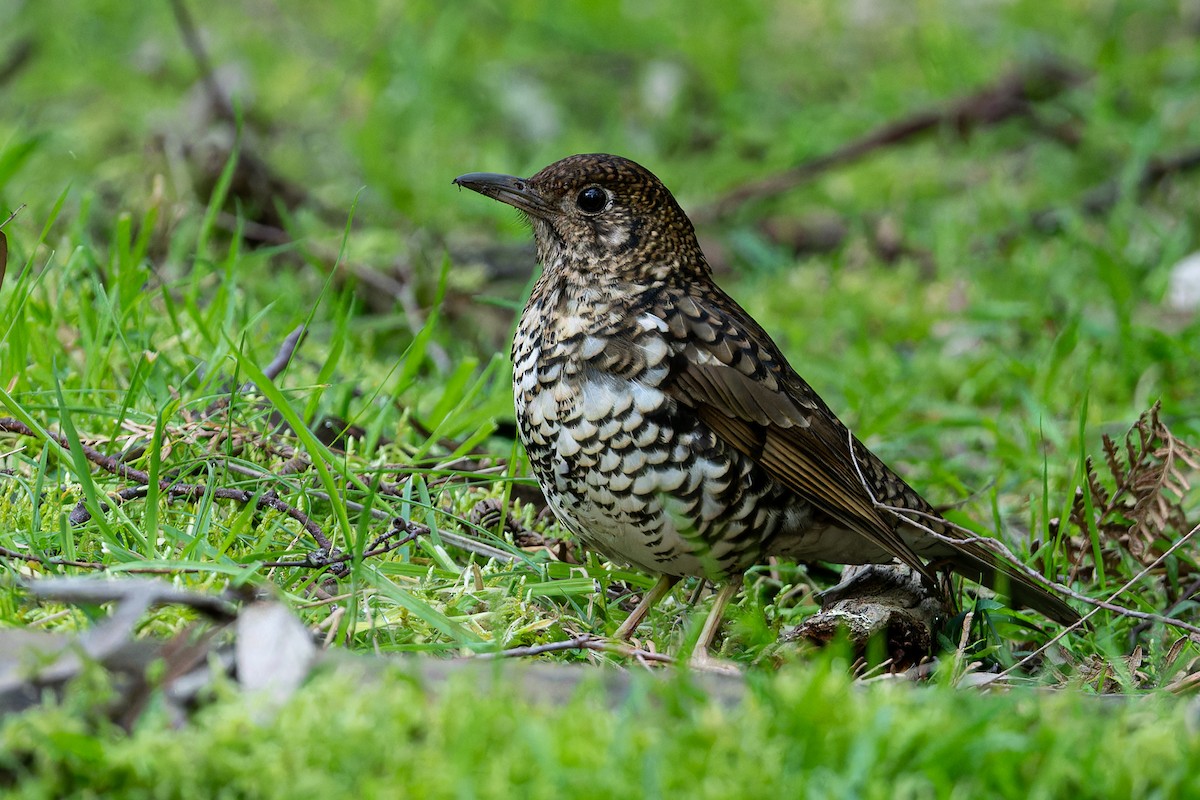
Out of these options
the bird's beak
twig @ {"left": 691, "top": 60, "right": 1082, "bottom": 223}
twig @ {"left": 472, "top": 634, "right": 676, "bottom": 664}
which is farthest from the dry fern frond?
twig @ {"left": 691, "top": 60, "right": 1082, "bottom": 223}

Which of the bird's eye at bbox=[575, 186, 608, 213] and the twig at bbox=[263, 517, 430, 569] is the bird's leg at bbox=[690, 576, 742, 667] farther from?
the bird's eye at bbox=[575, 186, 608, 213]

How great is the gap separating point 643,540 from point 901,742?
4.20 feet

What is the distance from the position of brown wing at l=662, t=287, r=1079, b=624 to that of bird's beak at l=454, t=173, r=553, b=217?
0.55 metres

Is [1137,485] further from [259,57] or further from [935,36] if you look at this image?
[259,57]

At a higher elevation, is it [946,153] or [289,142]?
[946,153]

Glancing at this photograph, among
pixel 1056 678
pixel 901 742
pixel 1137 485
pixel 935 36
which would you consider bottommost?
pixel 1056 678

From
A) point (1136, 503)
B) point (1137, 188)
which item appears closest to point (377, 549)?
point (1136, 503)

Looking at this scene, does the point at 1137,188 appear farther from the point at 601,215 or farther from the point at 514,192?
the point at 514,192

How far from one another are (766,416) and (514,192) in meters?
1.04

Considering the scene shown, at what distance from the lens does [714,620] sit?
11.3ft

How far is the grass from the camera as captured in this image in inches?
84.8

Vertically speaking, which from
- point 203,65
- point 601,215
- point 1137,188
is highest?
point 1137,188

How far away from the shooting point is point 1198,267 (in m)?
6.13

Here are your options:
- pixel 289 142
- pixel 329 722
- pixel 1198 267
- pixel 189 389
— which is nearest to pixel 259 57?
pixel 289 142
